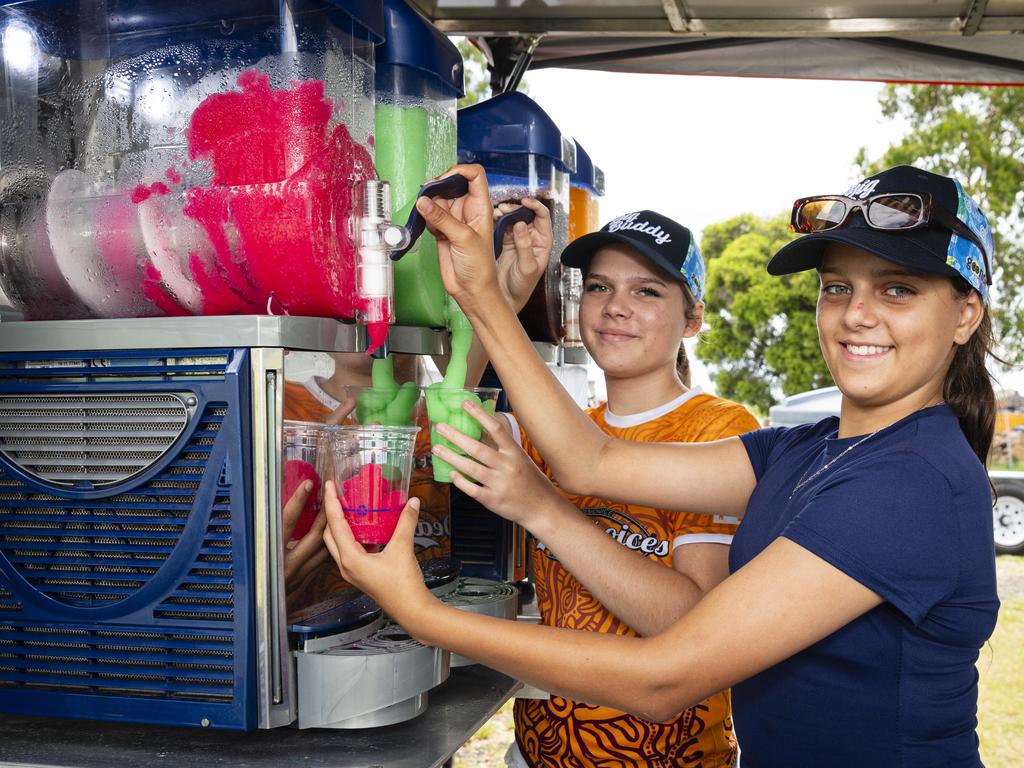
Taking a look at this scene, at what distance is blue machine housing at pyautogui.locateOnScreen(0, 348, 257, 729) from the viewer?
4.54ft

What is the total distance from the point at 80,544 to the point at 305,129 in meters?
0.73

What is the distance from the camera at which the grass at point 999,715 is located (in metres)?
5.74

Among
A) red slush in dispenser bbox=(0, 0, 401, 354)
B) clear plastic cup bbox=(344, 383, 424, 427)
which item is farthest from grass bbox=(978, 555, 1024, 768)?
red slush in dispenser bbox=(0, 0, 401, 354)

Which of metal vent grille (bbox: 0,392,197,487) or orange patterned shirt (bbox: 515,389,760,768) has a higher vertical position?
metal vent grille (bbox: 0,392,197,487)

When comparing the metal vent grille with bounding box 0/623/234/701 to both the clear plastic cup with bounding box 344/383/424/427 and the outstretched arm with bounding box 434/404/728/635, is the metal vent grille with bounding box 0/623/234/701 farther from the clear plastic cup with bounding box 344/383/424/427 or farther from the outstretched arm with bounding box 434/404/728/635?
the outstretched arm with bounding box 434/404/728/635

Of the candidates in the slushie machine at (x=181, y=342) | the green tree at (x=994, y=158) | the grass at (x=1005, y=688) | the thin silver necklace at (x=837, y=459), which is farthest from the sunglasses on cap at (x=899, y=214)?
the green tree at (x=994, y=158)

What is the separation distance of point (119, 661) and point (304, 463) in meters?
0.41

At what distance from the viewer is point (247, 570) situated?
1.38 meters

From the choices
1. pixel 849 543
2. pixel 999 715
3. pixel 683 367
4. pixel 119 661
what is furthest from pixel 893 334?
pixel 999 715

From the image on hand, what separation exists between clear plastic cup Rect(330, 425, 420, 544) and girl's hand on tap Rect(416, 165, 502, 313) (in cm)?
26

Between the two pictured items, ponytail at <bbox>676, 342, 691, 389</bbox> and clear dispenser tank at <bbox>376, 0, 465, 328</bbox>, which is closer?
clear dispenser tank at <bbox>376, 0, 465, 328</bbox>

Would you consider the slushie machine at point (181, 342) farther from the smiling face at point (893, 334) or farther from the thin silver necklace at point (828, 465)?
the smiling face at point (893, 334)

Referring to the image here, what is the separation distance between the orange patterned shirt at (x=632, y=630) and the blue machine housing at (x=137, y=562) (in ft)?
2.77

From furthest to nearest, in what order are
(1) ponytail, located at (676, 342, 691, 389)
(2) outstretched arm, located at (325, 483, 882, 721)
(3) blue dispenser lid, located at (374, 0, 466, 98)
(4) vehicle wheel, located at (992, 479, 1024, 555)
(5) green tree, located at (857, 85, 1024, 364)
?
(5) green tree, located at (857, 85, 1024, 364) < (4) vehicle wheel, located at (992, 479, 1024, 555) < (1) ponytail, located at (676, 342, 691, 389) < (3) blue dispenser lid, located at (374, 0, 466, 98) < (2) outstretched arm, located at (325, 483, 882, 721)
